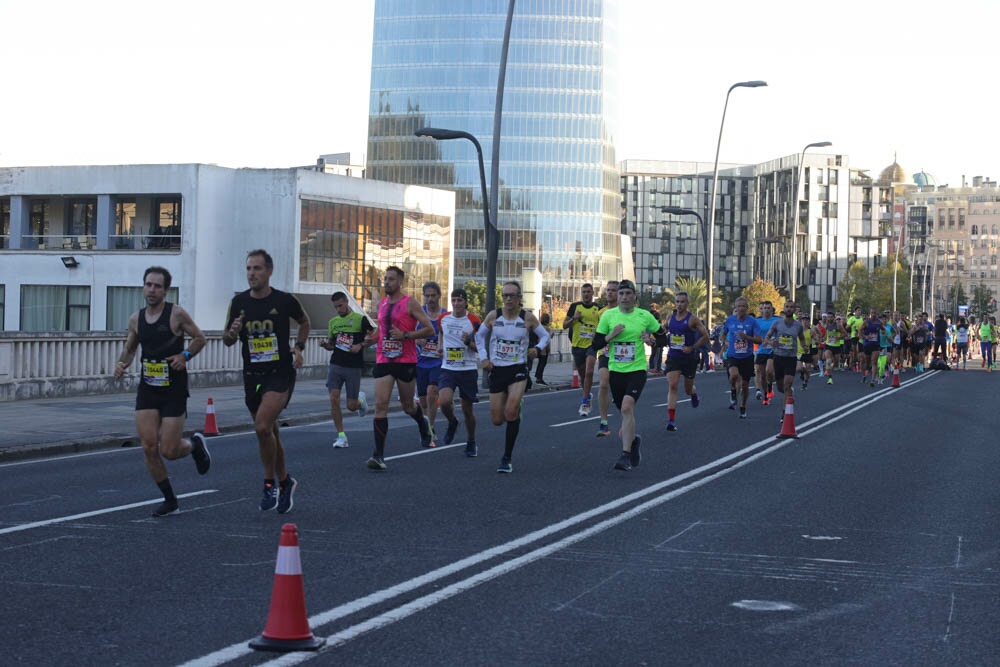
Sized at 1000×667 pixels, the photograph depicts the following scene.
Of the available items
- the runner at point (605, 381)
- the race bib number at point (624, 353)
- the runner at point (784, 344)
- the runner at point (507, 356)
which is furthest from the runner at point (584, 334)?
the runner at point (507, 356)

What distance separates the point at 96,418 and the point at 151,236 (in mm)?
43368

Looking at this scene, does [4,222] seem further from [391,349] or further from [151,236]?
[391,349]

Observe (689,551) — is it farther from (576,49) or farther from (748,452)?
(576,49)

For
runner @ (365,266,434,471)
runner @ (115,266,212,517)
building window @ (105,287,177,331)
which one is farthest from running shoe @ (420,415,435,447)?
building window @ (105,287,177,331)

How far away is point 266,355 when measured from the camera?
31.7 ft

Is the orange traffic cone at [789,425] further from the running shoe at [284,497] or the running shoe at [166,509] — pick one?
the running shoe at [166,509]

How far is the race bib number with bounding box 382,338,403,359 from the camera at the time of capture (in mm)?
13252

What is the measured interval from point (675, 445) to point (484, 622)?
9.85 metres

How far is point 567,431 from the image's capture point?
58.4ft

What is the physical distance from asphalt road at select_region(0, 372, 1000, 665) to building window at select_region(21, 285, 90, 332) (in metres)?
46.4

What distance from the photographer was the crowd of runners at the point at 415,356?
948cm

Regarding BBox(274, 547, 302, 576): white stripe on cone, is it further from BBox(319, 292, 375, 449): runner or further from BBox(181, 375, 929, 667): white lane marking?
BBox(319, 292, 375, 449): runner

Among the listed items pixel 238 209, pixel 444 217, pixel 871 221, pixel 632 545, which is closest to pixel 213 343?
pixel 632 545

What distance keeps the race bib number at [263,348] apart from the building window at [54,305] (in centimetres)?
5098
